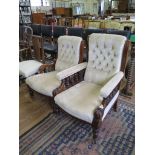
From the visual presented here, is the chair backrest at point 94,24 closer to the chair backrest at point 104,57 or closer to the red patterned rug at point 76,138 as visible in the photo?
the chair backrest at point 104,57

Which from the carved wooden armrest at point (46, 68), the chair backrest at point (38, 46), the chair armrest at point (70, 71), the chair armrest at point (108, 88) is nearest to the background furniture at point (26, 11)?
the chair backrest at point (38, 46)

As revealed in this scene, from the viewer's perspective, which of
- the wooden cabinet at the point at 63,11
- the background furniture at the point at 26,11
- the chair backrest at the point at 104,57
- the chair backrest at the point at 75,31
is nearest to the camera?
the chair backrest at the point at 104,57

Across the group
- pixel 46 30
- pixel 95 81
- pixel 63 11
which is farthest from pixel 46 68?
pixel 63 11

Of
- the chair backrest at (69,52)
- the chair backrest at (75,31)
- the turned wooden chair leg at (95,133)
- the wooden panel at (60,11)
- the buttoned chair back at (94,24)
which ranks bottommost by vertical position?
the turned wooden chair leg at (95,133)

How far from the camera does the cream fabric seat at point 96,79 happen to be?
5.13ft

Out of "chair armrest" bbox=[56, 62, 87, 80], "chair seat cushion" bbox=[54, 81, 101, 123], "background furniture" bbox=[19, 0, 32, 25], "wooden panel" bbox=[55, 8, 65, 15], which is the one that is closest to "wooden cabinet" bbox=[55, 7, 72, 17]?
"wooden panel" bbox=[55, 8, 65, 15]

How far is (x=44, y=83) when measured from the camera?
2.09m

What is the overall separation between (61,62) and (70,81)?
1.65 feet

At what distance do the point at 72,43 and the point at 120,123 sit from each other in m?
1.18

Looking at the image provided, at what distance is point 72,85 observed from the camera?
201 centimetres

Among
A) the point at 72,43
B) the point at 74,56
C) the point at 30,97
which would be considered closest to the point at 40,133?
the point at 30,97
